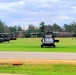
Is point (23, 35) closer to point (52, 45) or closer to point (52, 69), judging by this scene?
point (52, 45)

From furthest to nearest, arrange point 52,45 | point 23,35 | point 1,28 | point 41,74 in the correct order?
1. point 1,28
2. point 23,35
3. point 52,45
4. point 41,74

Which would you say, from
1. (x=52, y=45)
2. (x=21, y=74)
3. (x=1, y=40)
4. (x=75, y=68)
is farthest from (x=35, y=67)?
(x=1, y=40)

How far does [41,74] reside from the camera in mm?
15344

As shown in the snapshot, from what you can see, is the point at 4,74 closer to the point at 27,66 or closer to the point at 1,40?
the point at 27,66

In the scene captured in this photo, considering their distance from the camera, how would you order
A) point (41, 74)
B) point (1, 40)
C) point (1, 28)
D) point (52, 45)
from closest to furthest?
point (41, 74)
point (52, 45)
point (1, 40)
point (1, 28)

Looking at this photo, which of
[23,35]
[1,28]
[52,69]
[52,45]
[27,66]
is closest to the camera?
[52,69]

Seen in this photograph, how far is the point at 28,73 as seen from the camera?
52.1 ft

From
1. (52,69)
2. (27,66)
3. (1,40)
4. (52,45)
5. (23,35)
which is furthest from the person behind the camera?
(23,35)

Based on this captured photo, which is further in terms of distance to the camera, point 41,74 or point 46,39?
point 46,39

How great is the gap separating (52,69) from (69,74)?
2.55 meters

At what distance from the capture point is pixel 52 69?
1798cm

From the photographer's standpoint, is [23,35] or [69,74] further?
[23,35]

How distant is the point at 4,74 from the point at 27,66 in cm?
388

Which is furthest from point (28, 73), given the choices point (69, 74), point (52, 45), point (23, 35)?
point (23, 35)
